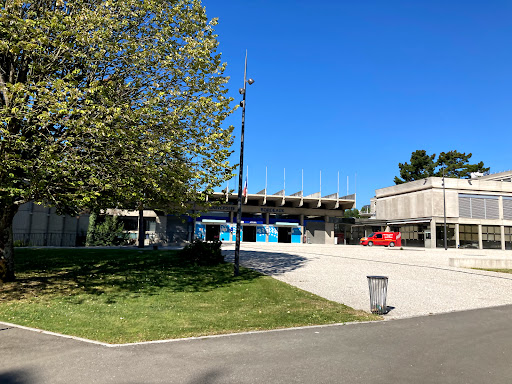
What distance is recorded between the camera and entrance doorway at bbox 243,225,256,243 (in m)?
53.7

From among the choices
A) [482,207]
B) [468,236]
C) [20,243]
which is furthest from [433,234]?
[20,243]

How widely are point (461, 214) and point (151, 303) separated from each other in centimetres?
5100

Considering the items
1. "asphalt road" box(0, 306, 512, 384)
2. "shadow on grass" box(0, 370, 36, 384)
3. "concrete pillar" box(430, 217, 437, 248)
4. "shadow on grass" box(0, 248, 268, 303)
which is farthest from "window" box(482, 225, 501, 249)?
"shadow on grass" box(0, 370, 36, 384)

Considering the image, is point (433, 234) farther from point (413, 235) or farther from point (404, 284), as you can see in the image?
point (404, 284)

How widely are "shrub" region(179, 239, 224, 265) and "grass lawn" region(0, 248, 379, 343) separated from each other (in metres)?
2.12

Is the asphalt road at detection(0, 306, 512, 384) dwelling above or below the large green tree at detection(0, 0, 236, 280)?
below

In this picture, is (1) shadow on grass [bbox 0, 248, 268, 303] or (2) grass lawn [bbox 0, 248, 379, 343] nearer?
(2) grass lawn [bbox 0, 248, 379, 343]

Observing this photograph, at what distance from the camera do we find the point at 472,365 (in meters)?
5.66

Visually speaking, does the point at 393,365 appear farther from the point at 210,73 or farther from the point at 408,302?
the point at 210,73

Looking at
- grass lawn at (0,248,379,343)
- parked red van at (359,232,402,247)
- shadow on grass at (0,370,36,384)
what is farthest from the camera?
parked red van at (359,232,402,247)

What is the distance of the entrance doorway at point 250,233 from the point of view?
5366cm

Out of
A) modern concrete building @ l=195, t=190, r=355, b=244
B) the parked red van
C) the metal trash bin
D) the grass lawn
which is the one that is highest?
modern concrete building @ l=195, t=190, r=355, b=244

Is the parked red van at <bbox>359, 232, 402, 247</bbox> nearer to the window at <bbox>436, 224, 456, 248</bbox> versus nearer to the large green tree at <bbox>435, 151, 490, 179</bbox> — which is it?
the window at <bbox>436, 224, 456, 248</bbox>

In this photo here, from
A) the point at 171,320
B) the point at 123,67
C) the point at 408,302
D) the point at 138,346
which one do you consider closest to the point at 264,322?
the point at 171,320
